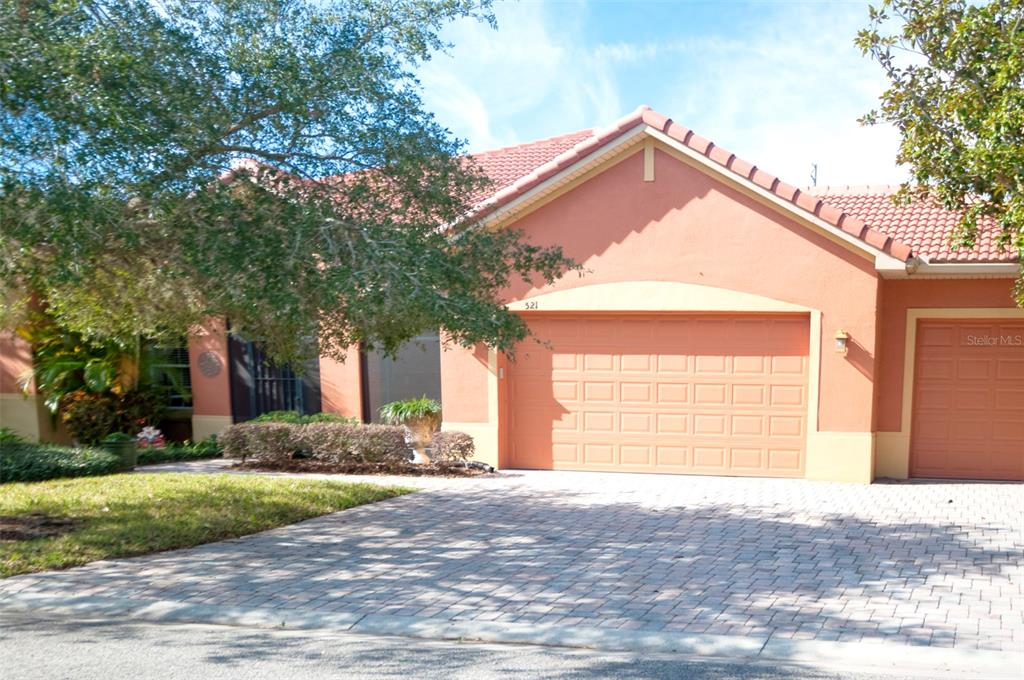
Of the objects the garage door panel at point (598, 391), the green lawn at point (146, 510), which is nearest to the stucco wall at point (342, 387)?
the green lawn at point (146, 510)

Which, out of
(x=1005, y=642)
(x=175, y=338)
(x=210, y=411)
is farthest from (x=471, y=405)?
(x=1005, y=642)

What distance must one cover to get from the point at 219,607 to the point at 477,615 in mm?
1993

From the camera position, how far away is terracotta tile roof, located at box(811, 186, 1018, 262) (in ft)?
38.3

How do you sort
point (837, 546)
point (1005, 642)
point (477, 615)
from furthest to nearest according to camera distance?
1. point (837, 546)
2. point (477, 615)
3. point (1005, 642)

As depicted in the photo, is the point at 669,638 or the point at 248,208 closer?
the point at 669,638

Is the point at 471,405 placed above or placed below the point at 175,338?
below

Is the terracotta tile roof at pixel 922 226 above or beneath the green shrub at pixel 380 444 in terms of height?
above

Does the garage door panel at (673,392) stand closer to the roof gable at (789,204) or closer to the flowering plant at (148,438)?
the roof gable at (789,204)

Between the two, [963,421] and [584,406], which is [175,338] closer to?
[584,406]

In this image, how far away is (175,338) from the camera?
35.5ft

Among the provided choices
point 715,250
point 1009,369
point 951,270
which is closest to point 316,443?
point 715,250

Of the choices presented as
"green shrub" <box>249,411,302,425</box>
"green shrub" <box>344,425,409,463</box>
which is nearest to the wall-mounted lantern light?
"green shrub" <box>344,425,409,463</box>

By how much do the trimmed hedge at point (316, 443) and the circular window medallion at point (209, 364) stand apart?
2.08 m

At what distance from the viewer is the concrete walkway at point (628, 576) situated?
6250mm
